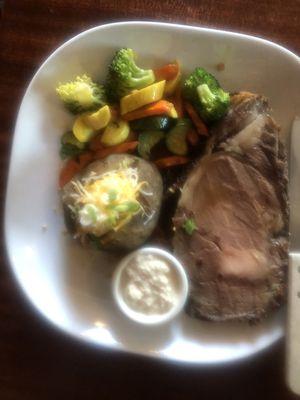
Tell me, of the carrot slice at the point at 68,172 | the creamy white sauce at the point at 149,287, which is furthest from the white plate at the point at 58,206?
the creamy white sauce at the point at 149,287

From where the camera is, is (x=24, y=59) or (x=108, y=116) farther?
(x=24, y=59)

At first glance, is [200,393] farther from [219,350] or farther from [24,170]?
[24,170]

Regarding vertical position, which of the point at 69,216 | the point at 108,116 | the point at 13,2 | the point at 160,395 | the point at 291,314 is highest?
the point at 13,2

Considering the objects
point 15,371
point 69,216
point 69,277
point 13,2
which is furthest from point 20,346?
point 13,2

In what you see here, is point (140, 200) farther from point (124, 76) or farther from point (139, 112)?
point (124, 76)

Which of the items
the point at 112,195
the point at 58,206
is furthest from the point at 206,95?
the point at 58,206

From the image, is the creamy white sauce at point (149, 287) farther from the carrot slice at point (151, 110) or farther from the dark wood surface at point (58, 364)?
the carrot slice at point (151, 110)
